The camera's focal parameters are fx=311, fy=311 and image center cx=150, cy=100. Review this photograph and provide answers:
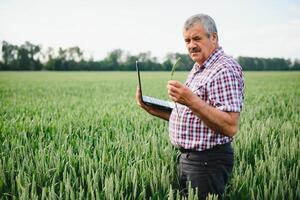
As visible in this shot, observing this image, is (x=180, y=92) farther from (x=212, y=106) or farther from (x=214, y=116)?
(x=212, y=106)

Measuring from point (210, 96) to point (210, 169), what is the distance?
0.53 metres

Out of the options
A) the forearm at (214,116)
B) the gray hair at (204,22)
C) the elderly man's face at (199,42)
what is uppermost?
the gray hair at (204,22)

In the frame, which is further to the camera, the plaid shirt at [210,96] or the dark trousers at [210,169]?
the dark trousers at [210,169]

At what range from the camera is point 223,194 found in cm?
233

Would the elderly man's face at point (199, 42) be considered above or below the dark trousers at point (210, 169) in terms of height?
above

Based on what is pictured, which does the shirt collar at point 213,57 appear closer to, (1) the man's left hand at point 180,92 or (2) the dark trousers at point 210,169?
(1) the man's left hand at point 180,92

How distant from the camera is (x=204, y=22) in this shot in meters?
2.10

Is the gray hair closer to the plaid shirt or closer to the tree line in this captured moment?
the plaid shirt

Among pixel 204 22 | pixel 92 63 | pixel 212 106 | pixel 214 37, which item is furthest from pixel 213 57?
pixel 92 63

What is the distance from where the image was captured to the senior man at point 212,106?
1.97 metres

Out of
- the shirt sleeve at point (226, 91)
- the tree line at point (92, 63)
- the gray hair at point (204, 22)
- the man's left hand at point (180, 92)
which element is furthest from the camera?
the tree line at point (92, 63)

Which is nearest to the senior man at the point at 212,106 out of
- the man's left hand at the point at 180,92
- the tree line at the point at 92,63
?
the man's left hand at the point at 180,92

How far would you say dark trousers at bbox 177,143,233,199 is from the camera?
7.15 ft

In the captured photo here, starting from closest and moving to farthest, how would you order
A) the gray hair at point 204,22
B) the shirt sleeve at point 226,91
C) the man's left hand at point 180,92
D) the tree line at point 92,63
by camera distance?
the man's left hand at point 180,92 < the shirt sleeve at point 226,91 < the gray hair at point 204,22 < the tree line at point 92,63
